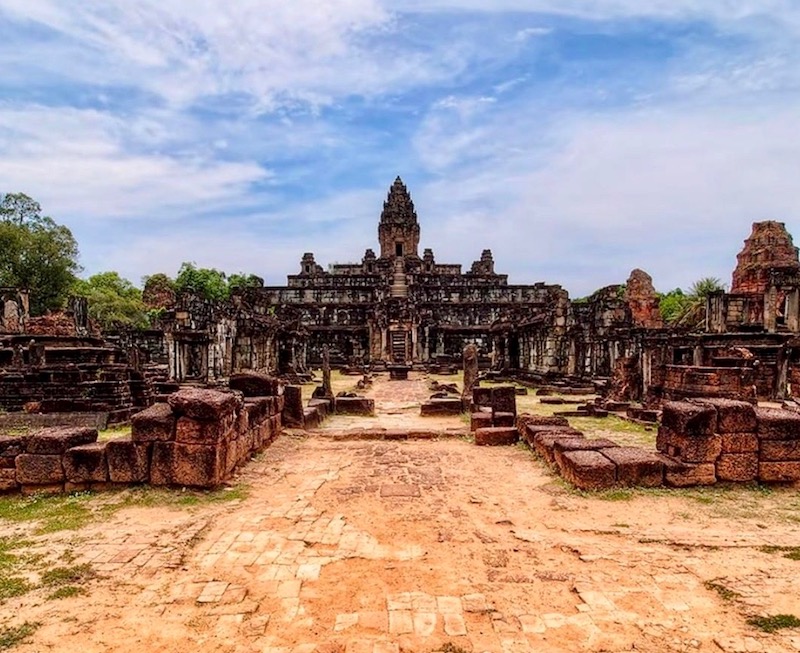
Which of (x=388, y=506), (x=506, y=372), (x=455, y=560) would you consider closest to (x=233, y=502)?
(x=388, y=506)

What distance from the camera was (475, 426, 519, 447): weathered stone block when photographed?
34.4 ft

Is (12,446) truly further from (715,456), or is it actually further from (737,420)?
(737,420)

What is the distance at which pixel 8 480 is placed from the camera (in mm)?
6723

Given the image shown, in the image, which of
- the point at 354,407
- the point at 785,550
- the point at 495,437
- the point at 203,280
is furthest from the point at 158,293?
the point at 785,550

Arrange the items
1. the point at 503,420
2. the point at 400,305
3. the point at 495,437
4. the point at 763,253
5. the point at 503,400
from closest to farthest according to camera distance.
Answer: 1. the point at 495,437
2. the point at 503,420
3. the point at 503,400
4. the point at 763,253
5. the point at 400,305

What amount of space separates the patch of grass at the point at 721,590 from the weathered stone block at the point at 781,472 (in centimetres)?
355

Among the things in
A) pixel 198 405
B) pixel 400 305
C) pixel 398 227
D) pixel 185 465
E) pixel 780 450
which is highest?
pixel 398 227

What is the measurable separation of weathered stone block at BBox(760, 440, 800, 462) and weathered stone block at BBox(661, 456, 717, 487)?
0.74 meters

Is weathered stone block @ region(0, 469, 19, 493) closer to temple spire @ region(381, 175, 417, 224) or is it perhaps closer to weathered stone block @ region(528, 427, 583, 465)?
weathered stone block @ region(528, 427, 583, 465)

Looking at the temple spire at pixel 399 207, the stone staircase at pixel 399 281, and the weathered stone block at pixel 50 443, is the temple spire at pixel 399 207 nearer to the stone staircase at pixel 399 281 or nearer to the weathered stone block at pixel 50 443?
the stone staircase at pixel 399 281

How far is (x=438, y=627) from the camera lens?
3648mm

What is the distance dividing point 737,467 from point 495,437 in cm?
435

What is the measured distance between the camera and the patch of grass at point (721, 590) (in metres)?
4.04

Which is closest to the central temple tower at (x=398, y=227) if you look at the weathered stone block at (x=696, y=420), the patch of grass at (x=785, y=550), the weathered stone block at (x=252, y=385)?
the weathered stone block at (x=252, y=385)
